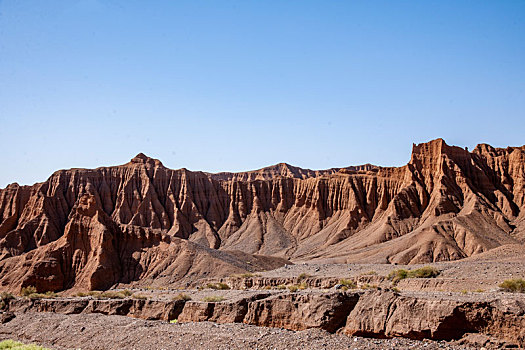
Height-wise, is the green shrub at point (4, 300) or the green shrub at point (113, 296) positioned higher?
the green shrub at point (113, 296)

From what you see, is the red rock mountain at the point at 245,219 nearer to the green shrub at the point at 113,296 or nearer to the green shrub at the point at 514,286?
the green shrub at the point at 113,296

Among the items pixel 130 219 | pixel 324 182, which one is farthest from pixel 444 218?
pixel 130 219

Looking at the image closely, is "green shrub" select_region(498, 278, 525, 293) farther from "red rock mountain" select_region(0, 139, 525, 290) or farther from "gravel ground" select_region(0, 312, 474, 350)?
"red rock mountain" select_region(0, 139, 525, 290)

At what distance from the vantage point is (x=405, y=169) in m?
119

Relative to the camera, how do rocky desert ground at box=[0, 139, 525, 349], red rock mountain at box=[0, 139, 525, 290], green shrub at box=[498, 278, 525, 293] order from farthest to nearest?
red rock mountain at box=[0, 139, 525, 290] < green shrub at box=[498, 278, 525, 293] < rocky desert ground at box=[0, 139, 525, 349]

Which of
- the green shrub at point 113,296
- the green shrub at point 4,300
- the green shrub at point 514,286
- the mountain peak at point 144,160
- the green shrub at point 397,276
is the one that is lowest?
the green shrub at point 4,300

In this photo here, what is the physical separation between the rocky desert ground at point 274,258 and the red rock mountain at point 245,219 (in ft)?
0.99

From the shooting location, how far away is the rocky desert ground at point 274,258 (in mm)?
23266

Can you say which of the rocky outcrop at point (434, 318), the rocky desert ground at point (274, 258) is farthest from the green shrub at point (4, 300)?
the rocky outcrop at point (434, 318)

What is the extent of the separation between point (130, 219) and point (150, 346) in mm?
100653

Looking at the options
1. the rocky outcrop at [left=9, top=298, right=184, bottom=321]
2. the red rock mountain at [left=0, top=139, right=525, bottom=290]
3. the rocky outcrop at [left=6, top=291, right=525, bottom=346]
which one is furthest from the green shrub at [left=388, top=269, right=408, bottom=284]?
the red rock mountain at [left=0, top=139, right=525, bottom=290]

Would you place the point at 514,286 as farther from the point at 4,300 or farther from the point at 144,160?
the point at 144,160

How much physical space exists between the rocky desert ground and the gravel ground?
0.11 m

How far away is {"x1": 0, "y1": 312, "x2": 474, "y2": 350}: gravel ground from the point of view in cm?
2195
